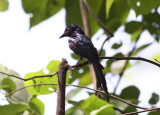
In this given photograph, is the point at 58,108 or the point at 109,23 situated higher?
the point at 109,23

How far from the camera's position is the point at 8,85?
1.99 meters

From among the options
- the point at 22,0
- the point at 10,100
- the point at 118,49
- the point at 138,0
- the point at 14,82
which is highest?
the point at 22,0

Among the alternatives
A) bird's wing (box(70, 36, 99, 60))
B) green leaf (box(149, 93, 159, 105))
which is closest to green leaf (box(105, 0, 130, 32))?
bird's wing (box(70, 36, 99, 60))

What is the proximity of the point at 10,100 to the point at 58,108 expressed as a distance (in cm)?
59

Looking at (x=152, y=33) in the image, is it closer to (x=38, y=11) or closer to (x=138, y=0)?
(x=138, y=0)

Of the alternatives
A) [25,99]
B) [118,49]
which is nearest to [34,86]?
[25,99]

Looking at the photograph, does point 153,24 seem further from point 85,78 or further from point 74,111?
point 74,111

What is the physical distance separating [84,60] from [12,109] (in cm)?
109

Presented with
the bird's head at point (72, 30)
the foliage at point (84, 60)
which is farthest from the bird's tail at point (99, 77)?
the bird's head at point (72, 30)

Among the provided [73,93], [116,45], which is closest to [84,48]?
[73,93]

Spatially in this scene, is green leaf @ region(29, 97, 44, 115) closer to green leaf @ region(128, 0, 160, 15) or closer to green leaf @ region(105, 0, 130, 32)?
green leaf @ region(128, 0, 160, 15)

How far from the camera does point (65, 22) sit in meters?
3.18

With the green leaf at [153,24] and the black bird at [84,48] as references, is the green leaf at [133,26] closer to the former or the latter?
the green leaf at [153,24]

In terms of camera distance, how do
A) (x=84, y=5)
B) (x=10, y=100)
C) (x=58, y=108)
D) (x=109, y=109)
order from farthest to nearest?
(x=84, y=5)
(x=10, y=100)
(x=109, y=109)
(x=58, y=108)
